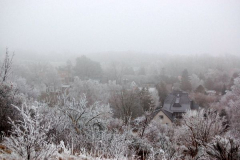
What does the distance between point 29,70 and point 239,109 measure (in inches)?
1444

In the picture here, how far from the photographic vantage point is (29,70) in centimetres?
3859

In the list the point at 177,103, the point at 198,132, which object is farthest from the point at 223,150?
the point at 177,103

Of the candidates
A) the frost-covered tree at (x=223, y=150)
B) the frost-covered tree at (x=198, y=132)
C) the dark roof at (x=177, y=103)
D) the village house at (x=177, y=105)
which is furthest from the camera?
the dark roof at (x=177, y=103)

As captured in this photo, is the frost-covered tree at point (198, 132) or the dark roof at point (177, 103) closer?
the frost-covered tree at point (198, 132)

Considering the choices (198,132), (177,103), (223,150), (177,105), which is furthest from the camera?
(177,103)

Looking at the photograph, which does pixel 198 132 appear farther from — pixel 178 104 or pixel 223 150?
pixel 178 104

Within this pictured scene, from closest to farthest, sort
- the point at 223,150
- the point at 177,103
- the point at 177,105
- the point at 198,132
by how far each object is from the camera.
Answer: the point at 223,150 → the point at 198,132 → the point at 177,105 → the point at 177,103

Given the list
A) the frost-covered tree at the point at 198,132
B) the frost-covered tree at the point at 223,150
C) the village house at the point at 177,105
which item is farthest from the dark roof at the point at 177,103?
the frost-covered tree at the point at 223,150

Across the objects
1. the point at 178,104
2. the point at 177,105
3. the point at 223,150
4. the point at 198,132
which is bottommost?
the point at 177,105

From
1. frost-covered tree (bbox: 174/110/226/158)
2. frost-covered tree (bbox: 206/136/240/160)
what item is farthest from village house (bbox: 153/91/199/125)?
frost-covered tree (bbox: 206/136/240/160)

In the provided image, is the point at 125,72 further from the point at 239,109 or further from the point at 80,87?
the point at 239,109

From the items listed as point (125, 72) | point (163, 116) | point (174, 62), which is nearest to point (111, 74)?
point (125, 72)

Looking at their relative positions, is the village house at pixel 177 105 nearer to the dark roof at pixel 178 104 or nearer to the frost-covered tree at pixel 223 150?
the dark roof at pixel 178 104

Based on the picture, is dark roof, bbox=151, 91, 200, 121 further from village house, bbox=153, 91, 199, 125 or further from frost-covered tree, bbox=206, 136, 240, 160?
frost-covered tree, bbox=206, 136, 240, 160
